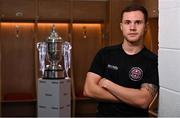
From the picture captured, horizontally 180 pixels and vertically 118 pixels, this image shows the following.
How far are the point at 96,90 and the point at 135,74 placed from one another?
293 millimetres

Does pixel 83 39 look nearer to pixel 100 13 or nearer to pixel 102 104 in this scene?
pixel 100 13

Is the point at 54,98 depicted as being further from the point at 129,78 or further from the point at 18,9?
the point at 129,78

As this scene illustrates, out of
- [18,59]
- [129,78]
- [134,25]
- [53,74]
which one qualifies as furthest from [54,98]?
[134,25]

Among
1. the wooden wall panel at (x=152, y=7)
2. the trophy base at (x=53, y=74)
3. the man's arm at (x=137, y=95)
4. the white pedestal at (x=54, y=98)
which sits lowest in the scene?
the white pedestal at (x=54, y=98)

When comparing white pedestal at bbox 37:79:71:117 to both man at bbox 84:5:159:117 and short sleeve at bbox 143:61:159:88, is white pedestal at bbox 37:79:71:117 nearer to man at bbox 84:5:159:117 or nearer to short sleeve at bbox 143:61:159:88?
man at bbox 84:5:159:117

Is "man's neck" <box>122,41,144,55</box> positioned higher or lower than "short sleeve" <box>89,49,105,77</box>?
higher

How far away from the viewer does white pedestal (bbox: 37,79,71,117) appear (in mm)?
5012

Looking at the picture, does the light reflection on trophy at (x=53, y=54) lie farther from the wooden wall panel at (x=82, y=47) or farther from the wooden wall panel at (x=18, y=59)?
the wooden wall panel at (x=82, y=47)

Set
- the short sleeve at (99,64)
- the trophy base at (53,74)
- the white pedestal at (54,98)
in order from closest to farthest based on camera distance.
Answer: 1. the short sleeve at (99,64)
2. the white pedestal at (54,98)
3. the trophy base at (53,74)

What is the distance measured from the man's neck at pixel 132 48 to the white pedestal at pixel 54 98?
3.19m

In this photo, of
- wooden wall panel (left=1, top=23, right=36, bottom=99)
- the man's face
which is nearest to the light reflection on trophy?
wooden wall panel (left=1, top=23, right=36, bottom=99)

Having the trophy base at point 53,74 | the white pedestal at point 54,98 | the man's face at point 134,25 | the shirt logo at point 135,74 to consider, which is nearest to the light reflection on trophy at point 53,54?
the trophy base at point 53,74

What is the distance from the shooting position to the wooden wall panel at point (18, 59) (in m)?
6.77

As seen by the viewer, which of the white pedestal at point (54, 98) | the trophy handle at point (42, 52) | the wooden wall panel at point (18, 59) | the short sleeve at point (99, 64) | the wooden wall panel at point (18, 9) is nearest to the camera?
the short sleeve at point (99, 64)
